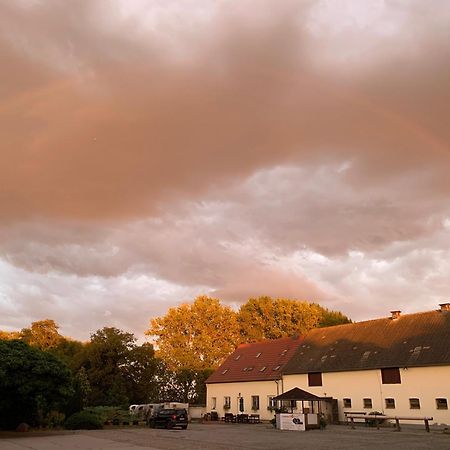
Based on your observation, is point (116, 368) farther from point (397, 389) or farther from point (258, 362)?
point (397, 389)

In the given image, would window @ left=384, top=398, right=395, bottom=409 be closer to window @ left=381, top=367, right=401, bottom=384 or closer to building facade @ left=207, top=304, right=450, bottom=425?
building facade @ left=207, top=304, right=450, bottom=425

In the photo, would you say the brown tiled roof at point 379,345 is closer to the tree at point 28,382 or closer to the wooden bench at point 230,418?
the wooden bench at point 230,418

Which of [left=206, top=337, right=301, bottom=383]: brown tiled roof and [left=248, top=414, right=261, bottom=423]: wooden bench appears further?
[left=206, top=337, right=301, bottom=383]: brown tiled roof

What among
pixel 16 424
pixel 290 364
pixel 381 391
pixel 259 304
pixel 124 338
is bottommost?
pixel 16 424

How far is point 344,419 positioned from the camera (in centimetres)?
3794

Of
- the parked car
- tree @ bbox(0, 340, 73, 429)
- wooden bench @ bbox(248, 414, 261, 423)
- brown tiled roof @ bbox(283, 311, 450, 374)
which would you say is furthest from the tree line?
brown tiled roof @ bbox(283, 311, 450, 374)

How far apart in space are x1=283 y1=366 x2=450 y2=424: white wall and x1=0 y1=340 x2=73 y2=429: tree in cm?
1999

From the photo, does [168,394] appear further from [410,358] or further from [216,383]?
[410,358]

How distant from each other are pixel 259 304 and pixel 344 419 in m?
33.8

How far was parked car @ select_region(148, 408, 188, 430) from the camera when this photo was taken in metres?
33.8

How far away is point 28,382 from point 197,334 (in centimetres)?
4080

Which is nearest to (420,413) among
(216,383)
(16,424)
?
(216,383)

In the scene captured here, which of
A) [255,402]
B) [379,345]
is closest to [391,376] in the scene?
[379,345]

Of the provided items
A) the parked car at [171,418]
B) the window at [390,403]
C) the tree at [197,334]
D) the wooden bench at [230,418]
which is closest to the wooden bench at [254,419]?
the wooden bench at [230,418]
